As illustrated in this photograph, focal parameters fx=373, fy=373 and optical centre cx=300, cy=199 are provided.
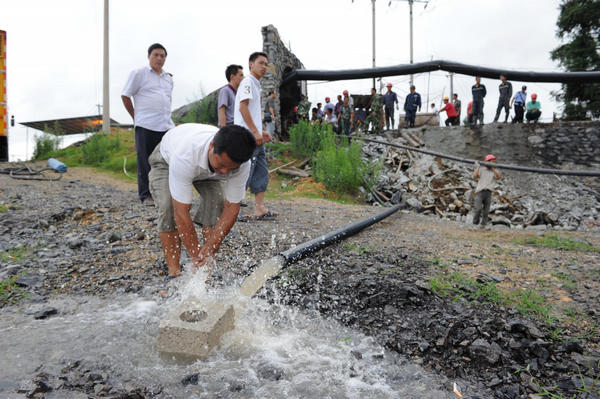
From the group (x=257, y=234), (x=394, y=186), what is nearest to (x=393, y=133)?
(x=394, y=186)

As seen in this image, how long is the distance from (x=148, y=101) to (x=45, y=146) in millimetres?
10411

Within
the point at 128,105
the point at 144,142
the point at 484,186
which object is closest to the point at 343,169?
the point at 484,186

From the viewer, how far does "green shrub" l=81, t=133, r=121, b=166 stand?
11078 mm

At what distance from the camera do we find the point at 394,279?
2832 mm

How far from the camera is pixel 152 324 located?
7.57 feet

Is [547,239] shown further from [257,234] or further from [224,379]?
[224,379]

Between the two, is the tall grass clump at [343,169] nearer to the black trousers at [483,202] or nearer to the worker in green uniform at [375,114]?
the black trousers at [483,202]

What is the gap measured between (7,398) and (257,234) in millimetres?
2540

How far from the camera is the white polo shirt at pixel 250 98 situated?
4.09 meters

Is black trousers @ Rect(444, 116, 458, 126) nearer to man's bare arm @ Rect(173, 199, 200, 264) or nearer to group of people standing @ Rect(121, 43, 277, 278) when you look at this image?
group of people standing @ Rect(121, 43, 277, 278)

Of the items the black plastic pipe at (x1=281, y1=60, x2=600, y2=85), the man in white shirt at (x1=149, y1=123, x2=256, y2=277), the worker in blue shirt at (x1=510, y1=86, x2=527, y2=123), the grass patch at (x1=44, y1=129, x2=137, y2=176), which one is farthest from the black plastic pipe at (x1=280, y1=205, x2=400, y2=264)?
the worker in blue shirt at (x1=510, y1=86, x2=527, y2=123)

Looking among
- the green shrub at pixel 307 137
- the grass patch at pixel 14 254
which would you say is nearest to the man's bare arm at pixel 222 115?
the grass patch at pixel 14 254

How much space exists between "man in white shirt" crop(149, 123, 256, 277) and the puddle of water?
0.47 metres

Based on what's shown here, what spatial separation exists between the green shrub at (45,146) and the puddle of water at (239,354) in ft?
39.3
